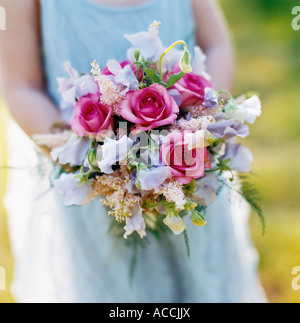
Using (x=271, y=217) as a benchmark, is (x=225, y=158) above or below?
above

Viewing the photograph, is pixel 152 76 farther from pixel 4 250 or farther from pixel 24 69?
pixel 4 250

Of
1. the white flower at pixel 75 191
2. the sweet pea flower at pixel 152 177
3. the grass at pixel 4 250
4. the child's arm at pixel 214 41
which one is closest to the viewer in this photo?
the sweet pea flower at pixel 152 177

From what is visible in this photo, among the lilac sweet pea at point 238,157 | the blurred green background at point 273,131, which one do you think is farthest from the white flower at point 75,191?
the blurred green background at point 273,131

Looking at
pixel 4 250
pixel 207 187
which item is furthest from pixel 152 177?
pixel 4 250

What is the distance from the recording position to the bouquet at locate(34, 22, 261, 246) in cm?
72

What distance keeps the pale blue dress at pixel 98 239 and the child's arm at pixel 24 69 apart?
0.12ft

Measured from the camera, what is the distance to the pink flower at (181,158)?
707 mm

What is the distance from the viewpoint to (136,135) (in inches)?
30.0

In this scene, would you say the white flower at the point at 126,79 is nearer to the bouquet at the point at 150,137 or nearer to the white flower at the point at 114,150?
the bouquet at the point at 150,137

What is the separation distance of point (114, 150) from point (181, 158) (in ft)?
0.41

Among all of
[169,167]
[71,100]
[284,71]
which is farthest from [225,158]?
[284,71]
